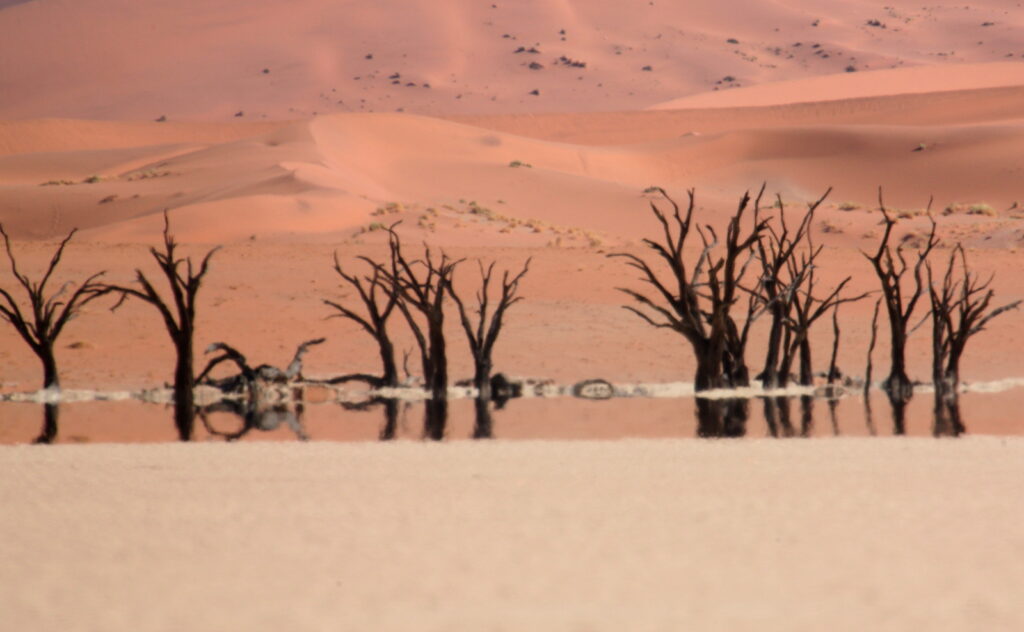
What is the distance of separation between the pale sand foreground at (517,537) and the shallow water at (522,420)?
1.18m

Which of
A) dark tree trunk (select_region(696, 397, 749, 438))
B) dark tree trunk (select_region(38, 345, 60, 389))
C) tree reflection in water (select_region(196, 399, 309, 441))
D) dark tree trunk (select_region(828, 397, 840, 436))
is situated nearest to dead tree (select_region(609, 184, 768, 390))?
dark tree trunk (select_region(696, 397, 749, 438))

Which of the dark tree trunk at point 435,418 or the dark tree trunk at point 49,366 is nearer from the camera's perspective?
the dark tree trunk at point 435,418

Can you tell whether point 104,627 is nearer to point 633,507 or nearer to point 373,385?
point 633,507

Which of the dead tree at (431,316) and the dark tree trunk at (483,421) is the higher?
the dead tree at (431,316)

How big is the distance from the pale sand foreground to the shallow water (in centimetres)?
118

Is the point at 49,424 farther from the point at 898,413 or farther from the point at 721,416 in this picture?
the point at 898,413

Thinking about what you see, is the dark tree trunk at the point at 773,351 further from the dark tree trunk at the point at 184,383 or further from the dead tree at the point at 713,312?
the dark tree trunk at the point at 184,383

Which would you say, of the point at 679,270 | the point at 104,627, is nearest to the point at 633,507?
the point at 104,627

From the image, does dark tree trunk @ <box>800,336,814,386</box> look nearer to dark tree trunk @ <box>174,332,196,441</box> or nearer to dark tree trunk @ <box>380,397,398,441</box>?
dark tree trunk @ <box>380,397,398,441</box>

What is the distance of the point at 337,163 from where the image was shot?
45.3 metres

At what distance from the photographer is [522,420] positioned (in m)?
13.6

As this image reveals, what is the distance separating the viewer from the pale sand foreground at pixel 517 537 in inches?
249

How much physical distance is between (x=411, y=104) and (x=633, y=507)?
76016 mm

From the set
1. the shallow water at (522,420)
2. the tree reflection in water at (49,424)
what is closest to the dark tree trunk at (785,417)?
the shallow water at (522,420)
